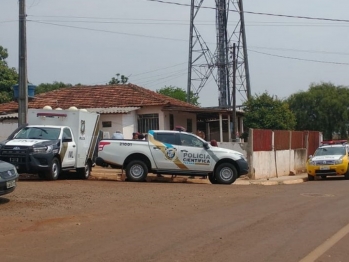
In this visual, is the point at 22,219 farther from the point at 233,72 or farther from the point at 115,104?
the point at 233,72

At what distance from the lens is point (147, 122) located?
111 feet

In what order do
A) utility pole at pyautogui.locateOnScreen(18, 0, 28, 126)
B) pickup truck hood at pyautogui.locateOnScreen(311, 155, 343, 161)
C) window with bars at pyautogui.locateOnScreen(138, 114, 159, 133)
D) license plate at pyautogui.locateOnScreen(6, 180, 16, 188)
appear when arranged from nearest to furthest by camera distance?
license plate at pyautogui.locateOnScreen(6, 180, 16, 188) → utility pole at pyautogui.locateOnScreen(18, 0, 28, 126) → pickup truck hood at pyautogui.locateOnScreen(311, 155, 343, 161) → window with bars at pyautogui.locateOnScreen(138, 114, 159, 133)

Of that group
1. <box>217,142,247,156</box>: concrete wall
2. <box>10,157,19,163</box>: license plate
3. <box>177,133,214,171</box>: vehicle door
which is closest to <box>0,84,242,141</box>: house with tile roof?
<box>217,142,247,156</box>: concrete wall

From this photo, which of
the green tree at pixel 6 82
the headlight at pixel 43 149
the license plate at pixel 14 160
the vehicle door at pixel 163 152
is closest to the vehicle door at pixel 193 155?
the vehicle door at pixel 163 152

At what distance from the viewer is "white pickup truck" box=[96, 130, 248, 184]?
21500 mm

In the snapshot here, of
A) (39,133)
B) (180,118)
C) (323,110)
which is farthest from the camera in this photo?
(323,110)

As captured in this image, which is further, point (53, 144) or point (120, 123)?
point (120, 123)

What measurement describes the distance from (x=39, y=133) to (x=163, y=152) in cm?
421

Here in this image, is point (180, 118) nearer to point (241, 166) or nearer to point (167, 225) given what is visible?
point (241, 166)

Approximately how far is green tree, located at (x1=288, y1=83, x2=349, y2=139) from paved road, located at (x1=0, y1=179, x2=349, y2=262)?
4223 cm

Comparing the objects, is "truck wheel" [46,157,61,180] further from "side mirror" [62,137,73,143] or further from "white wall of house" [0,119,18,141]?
"white wall of house" [0,119,18,141]

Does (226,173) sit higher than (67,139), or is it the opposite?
(67,139)

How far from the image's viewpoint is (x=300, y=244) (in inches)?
390

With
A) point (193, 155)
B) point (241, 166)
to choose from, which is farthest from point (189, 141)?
point (241, 166)
